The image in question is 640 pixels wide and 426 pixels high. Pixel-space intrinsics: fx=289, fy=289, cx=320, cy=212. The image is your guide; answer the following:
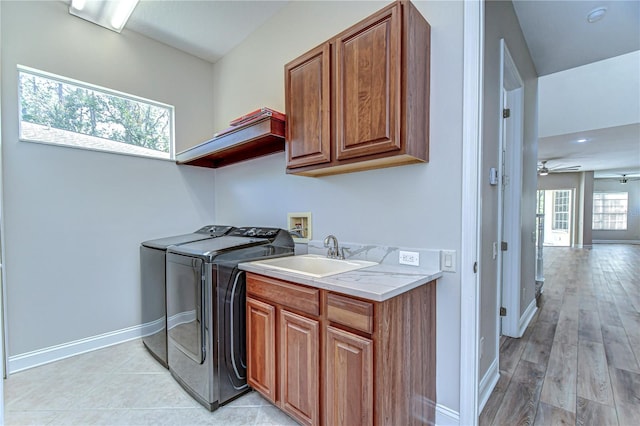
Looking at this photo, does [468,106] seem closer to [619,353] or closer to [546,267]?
[619,353]

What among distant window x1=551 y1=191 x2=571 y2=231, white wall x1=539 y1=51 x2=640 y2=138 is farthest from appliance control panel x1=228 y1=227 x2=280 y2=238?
distant window x1=551 y1=191 x2=571 y2=231

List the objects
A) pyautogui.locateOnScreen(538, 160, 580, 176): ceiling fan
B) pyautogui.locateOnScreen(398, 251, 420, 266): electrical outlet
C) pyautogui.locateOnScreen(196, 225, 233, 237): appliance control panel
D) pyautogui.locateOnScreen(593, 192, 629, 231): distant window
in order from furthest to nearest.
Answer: pyautogui.locateOnScreen(593, 192, 629, 231): distant window
pyautogui.locateOnScreen(538, 160, 580, 176): ceiling fan
pyautogui.locateOnScreen(196, 225, 233, 237): appliance control panel
pyautogui.locateOnScreen(398, 251, 420, 266): electrical outlet

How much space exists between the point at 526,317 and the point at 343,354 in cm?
275

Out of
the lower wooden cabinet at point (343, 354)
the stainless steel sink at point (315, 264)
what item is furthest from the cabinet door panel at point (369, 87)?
the lower wooden cabinet at point (343, 354)

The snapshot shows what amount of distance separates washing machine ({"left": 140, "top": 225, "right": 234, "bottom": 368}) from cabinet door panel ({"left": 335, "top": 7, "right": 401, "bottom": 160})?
1.62 meters

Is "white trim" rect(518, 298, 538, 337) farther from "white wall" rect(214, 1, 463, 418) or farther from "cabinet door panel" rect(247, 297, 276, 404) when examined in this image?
"cabinet door panel" rect(247, 297, 276, 404)

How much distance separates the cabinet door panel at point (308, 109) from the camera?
71.3 inches

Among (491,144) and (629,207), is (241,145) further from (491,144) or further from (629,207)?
(629,207)

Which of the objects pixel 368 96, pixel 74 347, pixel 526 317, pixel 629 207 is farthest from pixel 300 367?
pixel 629 207

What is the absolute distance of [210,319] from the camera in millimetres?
1813

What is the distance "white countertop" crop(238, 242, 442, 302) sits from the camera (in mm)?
1302

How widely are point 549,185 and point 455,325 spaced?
1108 centimetres

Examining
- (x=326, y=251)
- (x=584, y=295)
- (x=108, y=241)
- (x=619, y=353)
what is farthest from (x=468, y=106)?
(x=584, y=295)

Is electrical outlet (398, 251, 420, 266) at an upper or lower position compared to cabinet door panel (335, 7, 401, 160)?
lower
